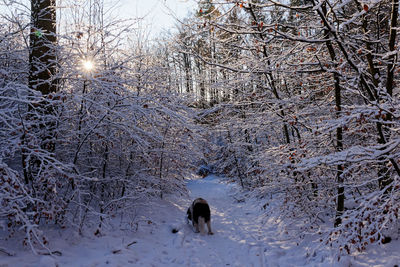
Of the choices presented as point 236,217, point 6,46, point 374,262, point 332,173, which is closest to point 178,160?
point 236,217

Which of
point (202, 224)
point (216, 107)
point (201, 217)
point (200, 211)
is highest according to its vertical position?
point (216, 107)

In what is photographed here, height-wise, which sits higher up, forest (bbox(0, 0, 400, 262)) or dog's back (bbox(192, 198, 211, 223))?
forest (bbox(0, 0, 400, 262))

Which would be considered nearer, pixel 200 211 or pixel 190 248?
pixel 190 248

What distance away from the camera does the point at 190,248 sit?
587cm

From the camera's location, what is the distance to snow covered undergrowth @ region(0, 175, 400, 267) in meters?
4.15

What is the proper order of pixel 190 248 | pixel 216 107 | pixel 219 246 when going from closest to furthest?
pixel 190 248
pixel 219 246
pixel 216 107

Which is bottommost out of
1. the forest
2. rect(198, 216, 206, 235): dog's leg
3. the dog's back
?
rect(198, 216, 206, 235): dog's leg

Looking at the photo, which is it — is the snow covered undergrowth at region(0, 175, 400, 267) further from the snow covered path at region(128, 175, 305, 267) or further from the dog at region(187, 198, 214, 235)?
the dog at region(187, 198, 214, 235)

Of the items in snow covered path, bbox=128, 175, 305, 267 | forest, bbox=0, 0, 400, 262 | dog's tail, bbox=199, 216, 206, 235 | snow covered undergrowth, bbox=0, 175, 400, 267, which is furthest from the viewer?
dog's tail, bbox=199, 216, 206, 235

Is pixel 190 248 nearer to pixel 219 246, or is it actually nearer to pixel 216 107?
pixel 219 246

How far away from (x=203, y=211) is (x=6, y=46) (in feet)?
19.5

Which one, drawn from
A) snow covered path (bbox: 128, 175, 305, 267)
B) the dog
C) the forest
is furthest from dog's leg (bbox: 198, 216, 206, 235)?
the forest

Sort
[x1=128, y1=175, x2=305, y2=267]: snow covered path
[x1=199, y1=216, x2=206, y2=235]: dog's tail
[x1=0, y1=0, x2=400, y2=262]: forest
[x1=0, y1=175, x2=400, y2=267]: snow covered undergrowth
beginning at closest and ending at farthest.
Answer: [x1=0, y1=0, x2=400, y2=262]: forest → [x1=0, y1=175, x2=400, y2=267]: snow covered undergrowth → [x1=128, y1=175, x2=305, y2=267]: snow covered path → [x1=199, y1=216, x2=206, y2=235]: dog's tail

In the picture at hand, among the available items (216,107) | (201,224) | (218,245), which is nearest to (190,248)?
(218,245)
